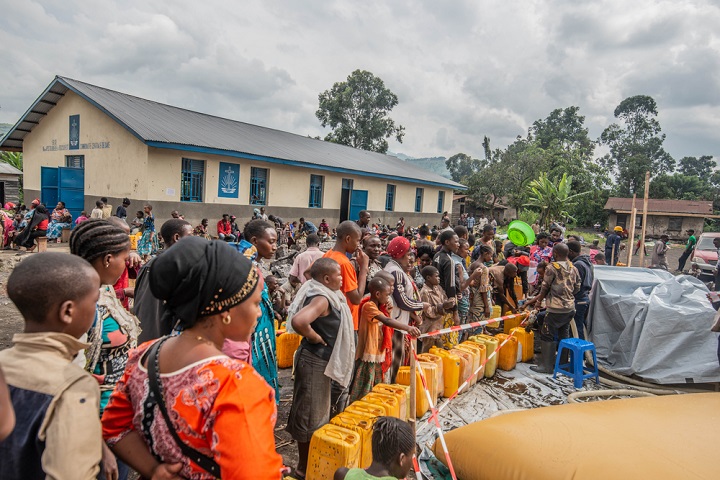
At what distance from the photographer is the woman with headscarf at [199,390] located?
1.19 metres

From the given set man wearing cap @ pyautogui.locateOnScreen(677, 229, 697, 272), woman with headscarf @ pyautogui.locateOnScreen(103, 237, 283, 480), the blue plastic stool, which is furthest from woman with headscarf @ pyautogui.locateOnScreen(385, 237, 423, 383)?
man wearing cap @ pyautogui.locateOnScreen(677, 229, 697, 272)

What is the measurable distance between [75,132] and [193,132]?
4627 millimetres

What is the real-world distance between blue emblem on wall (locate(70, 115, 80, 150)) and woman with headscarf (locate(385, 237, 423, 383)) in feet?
53.4

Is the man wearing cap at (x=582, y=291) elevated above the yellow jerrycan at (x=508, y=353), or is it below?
above

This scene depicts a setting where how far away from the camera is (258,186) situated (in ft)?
57.6

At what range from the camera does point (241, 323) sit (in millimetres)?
1406

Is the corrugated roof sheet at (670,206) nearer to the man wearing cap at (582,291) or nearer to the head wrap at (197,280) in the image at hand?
the man wearing cap at (582,291)

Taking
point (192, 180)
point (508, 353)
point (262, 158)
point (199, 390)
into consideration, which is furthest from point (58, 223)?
point (199, 390)

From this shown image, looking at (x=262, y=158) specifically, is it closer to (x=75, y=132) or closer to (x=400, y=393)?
(x=75, y=132)

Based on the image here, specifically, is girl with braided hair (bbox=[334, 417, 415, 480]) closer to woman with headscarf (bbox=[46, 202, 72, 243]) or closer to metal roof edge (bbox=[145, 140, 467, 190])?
metal roof edge (bbox=[145, 140, 467, 190])

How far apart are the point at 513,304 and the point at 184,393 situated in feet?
23.7

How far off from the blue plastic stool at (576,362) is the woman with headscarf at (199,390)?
521cm

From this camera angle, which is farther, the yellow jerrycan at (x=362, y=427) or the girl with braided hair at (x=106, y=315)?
the yellow jerrycan at (x=362, y=427)

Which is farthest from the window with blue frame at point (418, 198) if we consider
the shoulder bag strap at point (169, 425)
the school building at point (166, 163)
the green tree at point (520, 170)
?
the shoulder bag strap at point (169, 425)
